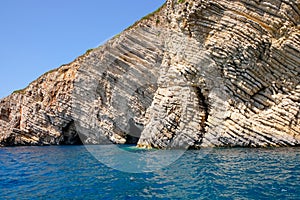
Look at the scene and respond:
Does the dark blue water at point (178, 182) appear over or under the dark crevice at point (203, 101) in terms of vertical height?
under

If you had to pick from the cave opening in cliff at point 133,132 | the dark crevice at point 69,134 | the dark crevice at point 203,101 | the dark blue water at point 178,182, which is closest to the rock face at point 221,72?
the dark crevice at point 203,101

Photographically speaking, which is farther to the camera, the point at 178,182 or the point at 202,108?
the point at 202,108

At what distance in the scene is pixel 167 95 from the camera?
29.9 metres

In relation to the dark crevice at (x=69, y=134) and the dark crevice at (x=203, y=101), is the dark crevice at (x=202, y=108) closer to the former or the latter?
the dark crevice at (x=203, y=101)

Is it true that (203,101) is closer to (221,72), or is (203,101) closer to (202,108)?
(202,108)

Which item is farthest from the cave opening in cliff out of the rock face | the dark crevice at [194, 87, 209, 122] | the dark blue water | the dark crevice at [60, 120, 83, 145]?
the dark blue water

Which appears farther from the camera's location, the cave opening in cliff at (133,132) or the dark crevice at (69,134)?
the dark crevice at (69,134)

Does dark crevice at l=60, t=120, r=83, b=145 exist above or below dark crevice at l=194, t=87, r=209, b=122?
below

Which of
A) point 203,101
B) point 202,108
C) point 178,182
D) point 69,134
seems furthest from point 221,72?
point 69,134

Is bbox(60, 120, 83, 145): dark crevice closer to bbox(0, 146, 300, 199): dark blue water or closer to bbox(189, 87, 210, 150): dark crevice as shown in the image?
bbox(189, 87, 210, 150): dark crevice

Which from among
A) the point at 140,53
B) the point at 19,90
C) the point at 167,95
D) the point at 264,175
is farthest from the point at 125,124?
the point at 264,175

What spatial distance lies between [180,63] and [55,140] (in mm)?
29665

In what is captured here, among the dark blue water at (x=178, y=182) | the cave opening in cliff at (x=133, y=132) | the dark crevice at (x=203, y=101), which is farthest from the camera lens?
the cave opening in cliff at (x=133, y=132)

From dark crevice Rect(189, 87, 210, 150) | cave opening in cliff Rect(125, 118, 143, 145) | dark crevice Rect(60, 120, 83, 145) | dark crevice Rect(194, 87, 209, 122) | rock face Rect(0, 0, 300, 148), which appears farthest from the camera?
dark crevice Rect(60, 120, 83, 145)
